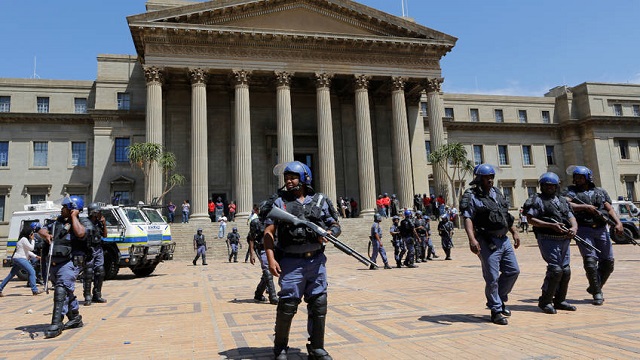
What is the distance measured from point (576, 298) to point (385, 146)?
30118 millimetres

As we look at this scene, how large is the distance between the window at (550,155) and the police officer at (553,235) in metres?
45.9

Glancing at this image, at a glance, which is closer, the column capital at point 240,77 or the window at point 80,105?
the column capital at point 240,77

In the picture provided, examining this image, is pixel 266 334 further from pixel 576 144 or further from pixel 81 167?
pixel 576 144

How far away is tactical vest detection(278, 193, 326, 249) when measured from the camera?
4625 millimetres

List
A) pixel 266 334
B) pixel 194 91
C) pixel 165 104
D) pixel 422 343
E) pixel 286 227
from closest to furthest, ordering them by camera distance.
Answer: pixel 286 227 → pixel 422 343 → pixel 266 334 → pixel 194 91 → pixel 165 104

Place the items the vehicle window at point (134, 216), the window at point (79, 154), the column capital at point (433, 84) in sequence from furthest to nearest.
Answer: the window at point (79, 154) → the column capital at point (433, 84) → the vehicle window at point (134, 216)

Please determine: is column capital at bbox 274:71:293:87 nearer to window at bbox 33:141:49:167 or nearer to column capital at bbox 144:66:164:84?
column capital at bbox 144:66:164:84

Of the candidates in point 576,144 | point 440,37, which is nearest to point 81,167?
point 440,37

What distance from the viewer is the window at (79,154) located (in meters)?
35.8

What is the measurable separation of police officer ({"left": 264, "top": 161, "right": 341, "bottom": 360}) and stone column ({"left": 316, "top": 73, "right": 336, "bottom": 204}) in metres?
25.5

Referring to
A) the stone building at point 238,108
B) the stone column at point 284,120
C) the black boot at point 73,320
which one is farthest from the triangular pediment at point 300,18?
the black boot at point 73,320

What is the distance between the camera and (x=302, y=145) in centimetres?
3625

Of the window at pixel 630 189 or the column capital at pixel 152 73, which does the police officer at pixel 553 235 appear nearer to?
the column capital at pixel 152 73

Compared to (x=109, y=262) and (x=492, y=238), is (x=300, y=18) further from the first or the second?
(x=492, y=238)
